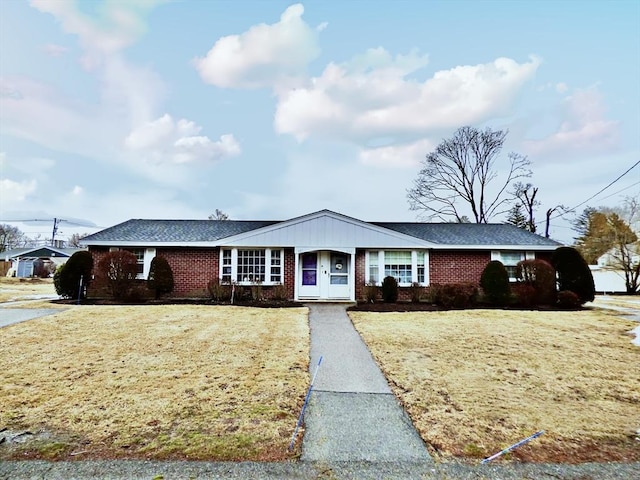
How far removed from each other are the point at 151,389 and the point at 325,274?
1114 cm

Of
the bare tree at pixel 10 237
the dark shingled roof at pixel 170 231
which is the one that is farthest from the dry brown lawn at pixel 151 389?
the bare tree at pixel 10 237

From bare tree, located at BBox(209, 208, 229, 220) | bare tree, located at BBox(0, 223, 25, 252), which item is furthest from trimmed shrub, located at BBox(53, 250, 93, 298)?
bare tree, located at BBox(0, 223, 25, 252)

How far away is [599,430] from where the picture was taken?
→ 4.09m

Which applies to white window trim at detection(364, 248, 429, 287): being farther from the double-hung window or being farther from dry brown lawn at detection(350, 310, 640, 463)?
dry brown lawn at detection(350, 310, 640, 463)

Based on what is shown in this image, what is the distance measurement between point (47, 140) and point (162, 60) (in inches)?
272

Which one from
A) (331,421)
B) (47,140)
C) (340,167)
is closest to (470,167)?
(340,167)

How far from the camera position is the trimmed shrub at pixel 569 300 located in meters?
14.1

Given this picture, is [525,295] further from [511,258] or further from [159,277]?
[159,277]

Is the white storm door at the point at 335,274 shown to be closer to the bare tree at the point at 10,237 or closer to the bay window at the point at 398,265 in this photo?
the bay window at the point at 398,265

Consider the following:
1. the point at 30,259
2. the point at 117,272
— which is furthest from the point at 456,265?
the point at 30,259

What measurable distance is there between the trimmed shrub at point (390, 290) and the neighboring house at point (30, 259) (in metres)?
37.0

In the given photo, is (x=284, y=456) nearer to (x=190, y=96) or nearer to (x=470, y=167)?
(x=190, y=96)

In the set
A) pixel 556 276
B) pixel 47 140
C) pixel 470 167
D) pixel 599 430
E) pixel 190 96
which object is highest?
pixel 470 167

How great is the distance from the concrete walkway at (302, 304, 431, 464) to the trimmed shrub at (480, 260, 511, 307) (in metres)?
9.30
